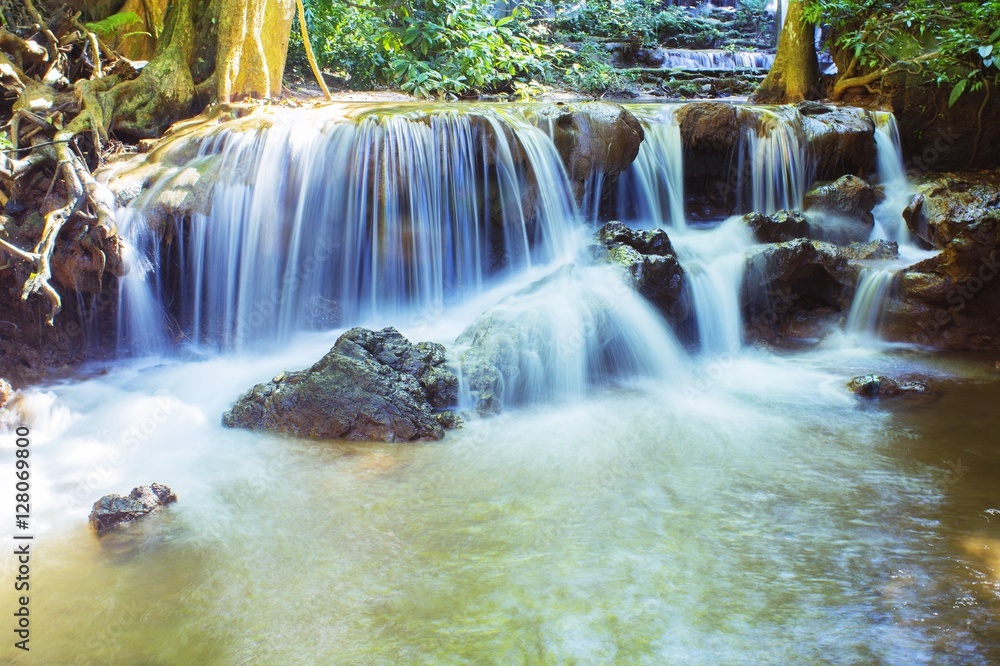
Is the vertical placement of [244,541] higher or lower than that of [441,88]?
lower

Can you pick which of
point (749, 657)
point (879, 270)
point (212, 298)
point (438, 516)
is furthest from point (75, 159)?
point (879, 270)

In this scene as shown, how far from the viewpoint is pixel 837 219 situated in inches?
317

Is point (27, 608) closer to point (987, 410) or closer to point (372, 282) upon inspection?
point (372, 282)

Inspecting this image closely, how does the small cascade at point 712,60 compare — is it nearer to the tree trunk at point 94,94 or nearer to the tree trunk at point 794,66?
the tree trunk at point 794,66

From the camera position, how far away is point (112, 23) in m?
8.53

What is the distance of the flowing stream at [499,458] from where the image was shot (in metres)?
3.05

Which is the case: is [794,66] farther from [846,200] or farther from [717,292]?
[717,292]

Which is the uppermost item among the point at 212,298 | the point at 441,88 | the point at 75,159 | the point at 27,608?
the point at 441,88

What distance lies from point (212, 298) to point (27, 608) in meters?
3.92

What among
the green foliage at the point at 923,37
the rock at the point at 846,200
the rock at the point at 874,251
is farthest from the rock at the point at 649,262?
the green foliage at the point at 923,37

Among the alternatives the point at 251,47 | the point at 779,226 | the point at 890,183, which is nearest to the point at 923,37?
the point at 890,183

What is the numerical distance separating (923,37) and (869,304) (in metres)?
4.77

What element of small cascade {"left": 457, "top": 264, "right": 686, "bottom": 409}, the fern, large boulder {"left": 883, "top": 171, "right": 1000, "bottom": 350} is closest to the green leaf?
large boulder {"left": 883, "top": 171, "right": 1000, "bottom": 350}

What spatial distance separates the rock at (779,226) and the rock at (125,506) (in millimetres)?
6309
